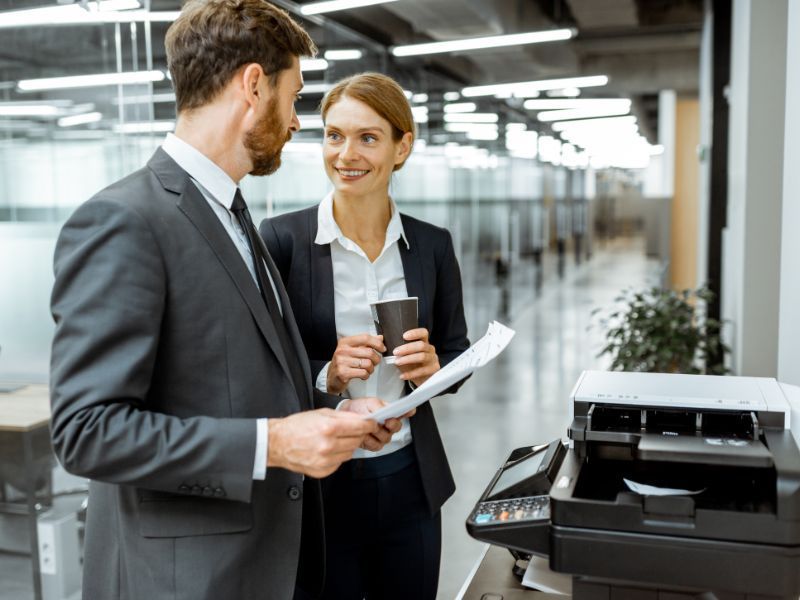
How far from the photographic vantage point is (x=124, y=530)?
4.14 feet

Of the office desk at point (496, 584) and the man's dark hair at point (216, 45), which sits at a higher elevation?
the man's dark hair at point (216, 45)

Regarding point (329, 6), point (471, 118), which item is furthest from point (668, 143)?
point (329, 6)

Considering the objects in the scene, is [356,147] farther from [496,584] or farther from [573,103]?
[573,103]

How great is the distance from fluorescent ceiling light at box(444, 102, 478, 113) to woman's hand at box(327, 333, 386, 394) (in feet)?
20.3

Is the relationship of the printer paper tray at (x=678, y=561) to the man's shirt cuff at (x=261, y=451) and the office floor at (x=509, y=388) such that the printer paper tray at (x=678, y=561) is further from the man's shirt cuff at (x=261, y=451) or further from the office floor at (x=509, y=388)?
the office floor at (x=509, y=388)

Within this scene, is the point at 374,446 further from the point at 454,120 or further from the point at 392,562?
the point at 454,120

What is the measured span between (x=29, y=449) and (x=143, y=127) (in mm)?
1303

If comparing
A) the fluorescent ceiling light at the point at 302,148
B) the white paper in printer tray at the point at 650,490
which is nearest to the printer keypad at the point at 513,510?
the white paper in printer tray at the point at 650,490

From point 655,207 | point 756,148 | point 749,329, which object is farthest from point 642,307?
point 655,207

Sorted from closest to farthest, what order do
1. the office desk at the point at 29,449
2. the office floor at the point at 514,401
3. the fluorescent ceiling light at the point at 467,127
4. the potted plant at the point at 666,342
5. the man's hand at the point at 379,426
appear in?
the man's hand at the point at 379,426 < the office desk at the point at 29,449 < the office floor at the point at 514,401 < the potted plant at the point at 666,342 < the fluorescent ceiling light at the point at 467,127

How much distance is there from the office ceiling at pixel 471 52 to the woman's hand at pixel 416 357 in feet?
5.55

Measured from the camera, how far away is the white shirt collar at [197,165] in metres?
1.31

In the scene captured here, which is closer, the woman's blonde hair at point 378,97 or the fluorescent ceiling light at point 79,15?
the woman's blonde hair at point 378,97

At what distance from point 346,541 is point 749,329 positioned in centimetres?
306
